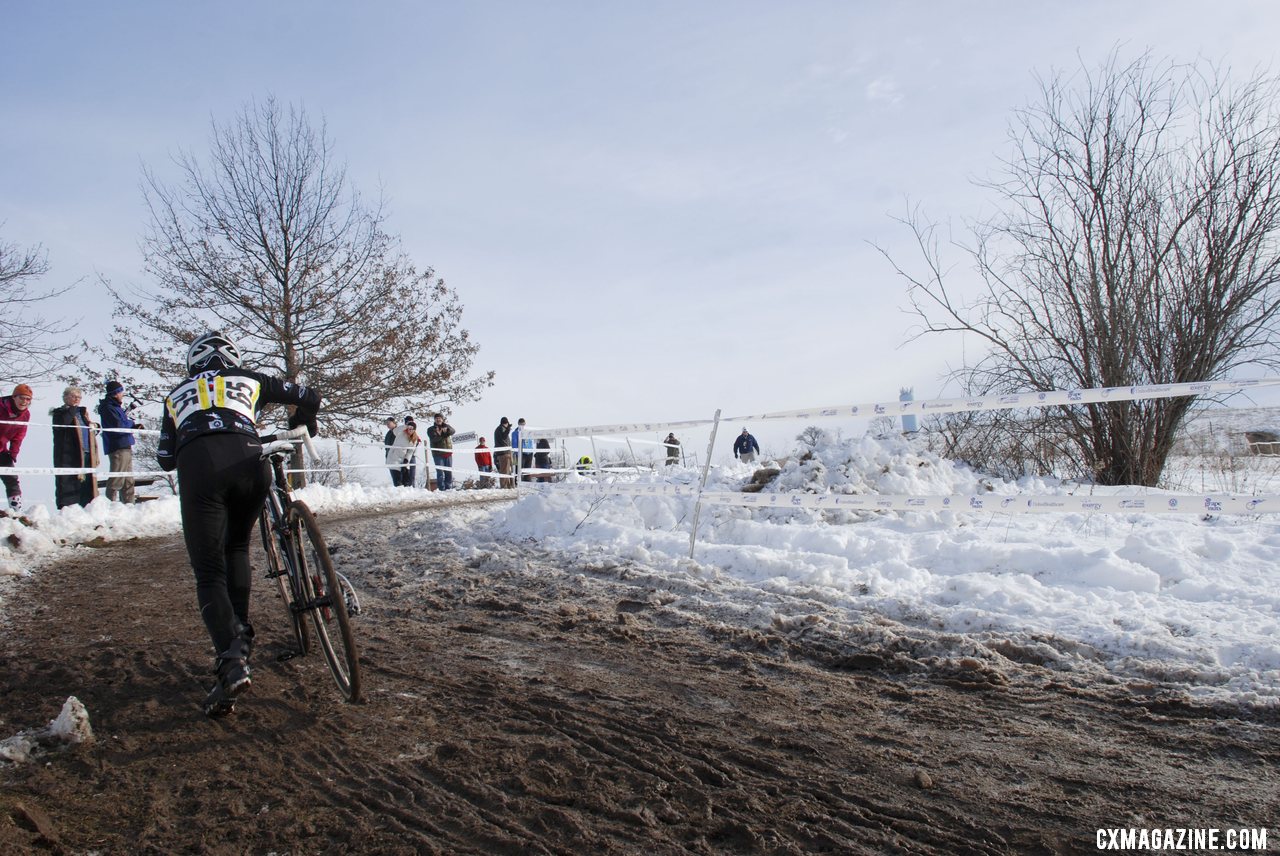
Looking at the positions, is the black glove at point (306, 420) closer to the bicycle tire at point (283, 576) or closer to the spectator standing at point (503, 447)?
the bicycle tire at point (283, 576)

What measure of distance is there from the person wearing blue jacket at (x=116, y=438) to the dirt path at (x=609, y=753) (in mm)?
8566

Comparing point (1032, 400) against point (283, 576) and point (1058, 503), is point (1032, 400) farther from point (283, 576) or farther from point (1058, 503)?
point (283, 576)

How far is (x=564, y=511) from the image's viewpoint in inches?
383

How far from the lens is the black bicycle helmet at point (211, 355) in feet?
13.9

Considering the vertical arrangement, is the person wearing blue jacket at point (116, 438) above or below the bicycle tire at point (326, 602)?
above

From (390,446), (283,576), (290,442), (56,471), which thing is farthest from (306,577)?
(390,446)

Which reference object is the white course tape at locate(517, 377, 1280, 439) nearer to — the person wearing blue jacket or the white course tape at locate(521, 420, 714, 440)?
the white course tape at locate(521, 420, 714, 440)

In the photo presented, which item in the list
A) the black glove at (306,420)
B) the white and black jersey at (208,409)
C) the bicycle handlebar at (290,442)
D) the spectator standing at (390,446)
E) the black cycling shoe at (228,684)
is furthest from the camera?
the spectator standing at (390,446)

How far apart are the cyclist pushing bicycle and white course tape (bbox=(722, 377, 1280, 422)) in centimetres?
488

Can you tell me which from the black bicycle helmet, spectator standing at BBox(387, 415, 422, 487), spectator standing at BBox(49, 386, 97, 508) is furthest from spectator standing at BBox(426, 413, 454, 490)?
the black bicycle helmet

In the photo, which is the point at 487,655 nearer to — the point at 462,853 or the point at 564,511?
the point at 462,853

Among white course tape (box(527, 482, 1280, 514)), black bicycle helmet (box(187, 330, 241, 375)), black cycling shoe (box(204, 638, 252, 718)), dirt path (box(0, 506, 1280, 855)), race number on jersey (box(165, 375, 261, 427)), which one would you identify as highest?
black bicycle helmet (box(187, 330, 241, 375))

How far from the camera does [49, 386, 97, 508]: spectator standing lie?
11.7 metres

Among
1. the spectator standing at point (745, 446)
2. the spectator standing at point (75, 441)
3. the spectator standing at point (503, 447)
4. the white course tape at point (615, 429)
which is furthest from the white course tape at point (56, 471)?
the spectator standing at point (745, 446)
